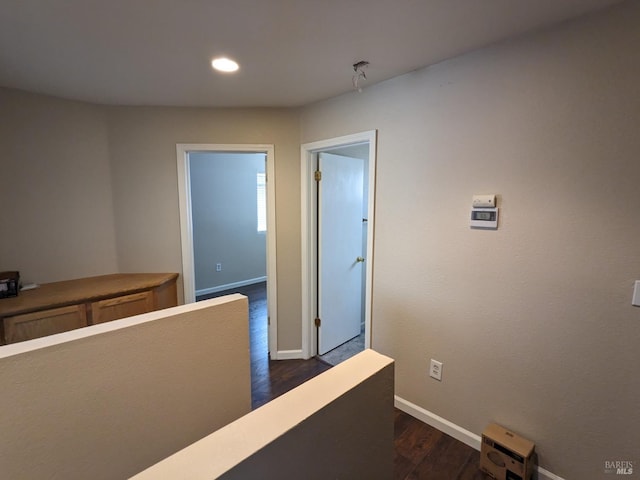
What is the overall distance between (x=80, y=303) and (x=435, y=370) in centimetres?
249

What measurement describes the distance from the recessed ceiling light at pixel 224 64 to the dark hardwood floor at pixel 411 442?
2336 millimetres

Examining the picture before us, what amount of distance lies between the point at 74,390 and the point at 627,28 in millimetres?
2665

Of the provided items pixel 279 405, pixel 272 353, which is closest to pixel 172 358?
pixel 279 405

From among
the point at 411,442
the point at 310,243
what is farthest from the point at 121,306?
the point at 411,442

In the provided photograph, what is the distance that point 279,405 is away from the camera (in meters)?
0.85

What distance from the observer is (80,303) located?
207 centimetres

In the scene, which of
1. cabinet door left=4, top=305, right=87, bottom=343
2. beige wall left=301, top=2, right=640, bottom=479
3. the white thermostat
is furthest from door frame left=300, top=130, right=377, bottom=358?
cabinet door left=4, top=305, right=87, bottom=343

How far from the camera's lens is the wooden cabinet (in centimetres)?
188

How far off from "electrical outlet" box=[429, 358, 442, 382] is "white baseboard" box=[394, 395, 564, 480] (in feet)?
0.90

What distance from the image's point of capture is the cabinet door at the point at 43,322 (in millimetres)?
1854

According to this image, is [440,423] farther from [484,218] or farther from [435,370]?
[484,218]

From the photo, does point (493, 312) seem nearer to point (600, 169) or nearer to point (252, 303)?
point (600, 169)

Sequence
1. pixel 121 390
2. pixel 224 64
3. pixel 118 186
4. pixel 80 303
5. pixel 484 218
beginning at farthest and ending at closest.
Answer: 1. pixel 118 186
2. pixel 80 303
3. pixel 224 64
4. pixel 484 218
5. pixel 121 390
